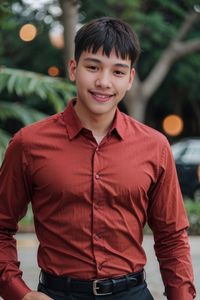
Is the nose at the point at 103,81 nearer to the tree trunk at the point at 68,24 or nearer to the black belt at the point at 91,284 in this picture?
the black belt at the point at 91,284

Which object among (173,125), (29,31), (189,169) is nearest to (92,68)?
(189,169)

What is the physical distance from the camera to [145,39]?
22406 millimetres

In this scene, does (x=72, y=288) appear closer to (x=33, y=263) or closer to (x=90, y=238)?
(x=90, y=238)

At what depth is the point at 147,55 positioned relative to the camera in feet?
78.6

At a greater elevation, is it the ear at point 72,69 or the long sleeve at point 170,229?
the ear at point 72,69

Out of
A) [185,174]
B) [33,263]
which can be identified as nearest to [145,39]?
[185,174]

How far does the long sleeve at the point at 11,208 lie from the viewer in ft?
7.77

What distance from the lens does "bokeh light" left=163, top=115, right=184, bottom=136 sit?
28.9 m

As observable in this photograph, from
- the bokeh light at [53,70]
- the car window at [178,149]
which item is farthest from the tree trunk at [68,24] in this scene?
the bokeh light at [53,70]

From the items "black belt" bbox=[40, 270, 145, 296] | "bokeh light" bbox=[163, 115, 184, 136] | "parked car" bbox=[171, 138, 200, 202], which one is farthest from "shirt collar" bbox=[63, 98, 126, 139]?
"bokeh light" bbox=[163, 115, 184, 136]

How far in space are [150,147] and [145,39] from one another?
800 inches

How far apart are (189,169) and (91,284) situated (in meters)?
13.0

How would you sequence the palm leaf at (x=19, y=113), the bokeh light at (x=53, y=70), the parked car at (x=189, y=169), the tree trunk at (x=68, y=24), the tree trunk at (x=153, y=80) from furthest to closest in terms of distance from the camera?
the bokeh light at (x=53, y=70) → the tree trunk at (x=153, y=80) → the parked car at (x=189, y=169) → the tree trunk at (x=68, y=24) → the palm leaf at (x=19, y=113)

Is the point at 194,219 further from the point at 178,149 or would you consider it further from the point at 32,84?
the point at 178,149
